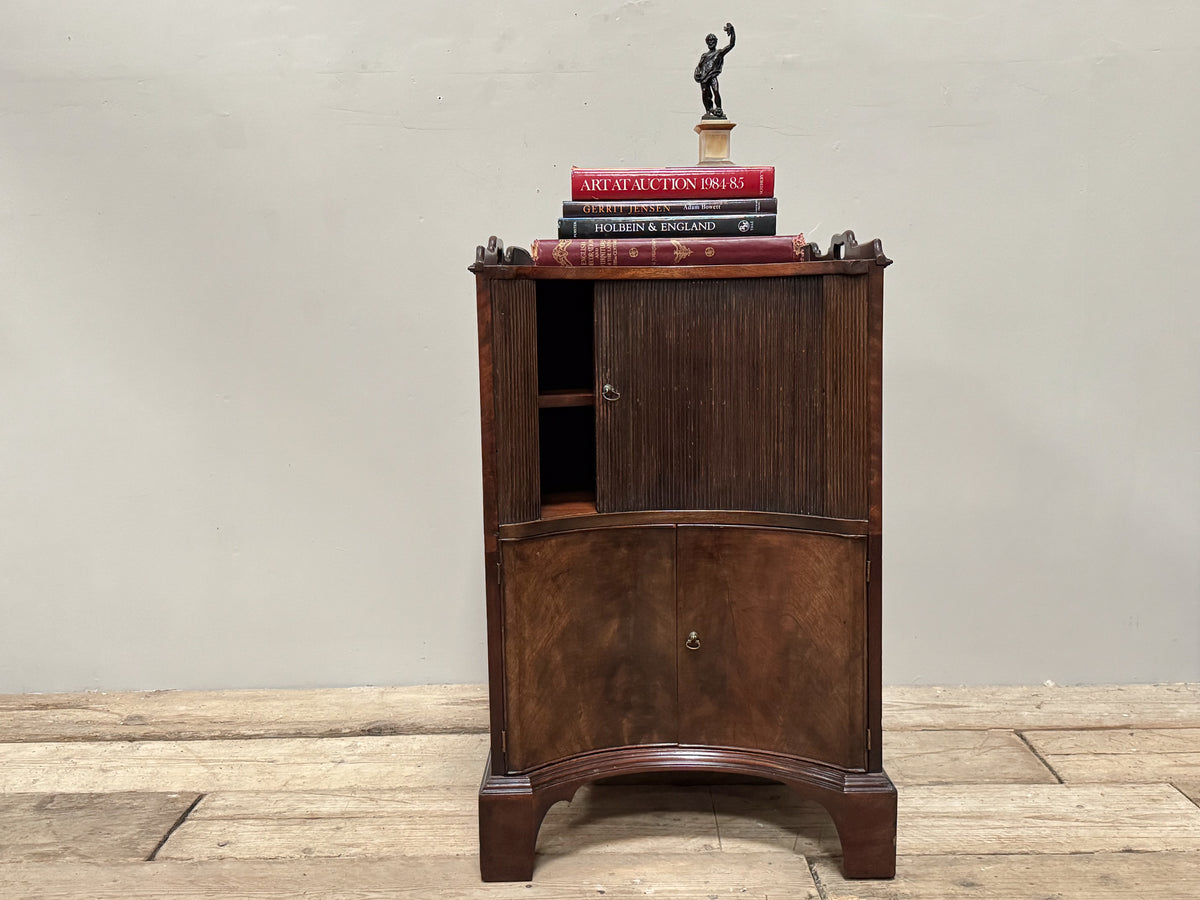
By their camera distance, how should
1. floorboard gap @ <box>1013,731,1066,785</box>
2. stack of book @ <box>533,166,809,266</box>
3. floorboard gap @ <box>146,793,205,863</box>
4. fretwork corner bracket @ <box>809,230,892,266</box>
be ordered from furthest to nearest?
1. floorboard gap @ <box>1013,731,1066,785</box>
2. floorboard gap @ <box>146,793,205,863</box>
3. stack of book @ <box>533,166,809,266</box>
4. fretwork corner bracket @ <box>809,230,892,266</box>

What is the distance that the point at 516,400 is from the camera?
1742 millimetres

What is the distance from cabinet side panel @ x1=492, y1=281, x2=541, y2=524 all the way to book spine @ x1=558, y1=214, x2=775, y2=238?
187 mm

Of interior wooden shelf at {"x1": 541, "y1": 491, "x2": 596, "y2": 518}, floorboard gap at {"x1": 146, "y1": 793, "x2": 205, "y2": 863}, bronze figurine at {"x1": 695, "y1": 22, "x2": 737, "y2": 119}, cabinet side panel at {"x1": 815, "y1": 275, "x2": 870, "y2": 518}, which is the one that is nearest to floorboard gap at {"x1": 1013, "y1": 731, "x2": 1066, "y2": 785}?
cabinet side panel at {"x1": 815, "y1": 275, "x2": 870, "y2": 518}

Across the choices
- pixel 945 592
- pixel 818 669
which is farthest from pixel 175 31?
pixel 945 592

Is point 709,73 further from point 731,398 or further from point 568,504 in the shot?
point 568,504

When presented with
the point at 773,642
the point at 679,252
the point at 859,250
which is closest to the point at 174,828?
the point at 773,642

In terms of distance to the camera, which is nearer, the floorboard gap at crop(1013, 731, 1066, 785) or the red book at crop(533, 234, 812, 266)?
the red book at crop(533, 234, 812, 266)

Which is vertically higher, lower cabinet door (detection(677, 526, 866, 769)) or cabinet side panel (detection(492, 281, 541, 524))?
cabinet side panel (detection(492, 281, 541, 524))

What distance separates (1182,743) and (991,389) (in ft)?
3.06

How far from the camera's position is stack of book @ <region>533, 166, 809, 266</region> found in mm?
1769

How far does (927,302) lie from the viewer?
2.58 metres

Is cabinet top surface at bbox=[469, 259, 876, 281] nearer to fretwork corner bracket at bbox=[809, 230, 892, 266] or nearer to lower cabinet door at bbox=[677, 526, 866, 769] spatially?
fretwork corner bracket at bbox=[809, 230, 892, 266]

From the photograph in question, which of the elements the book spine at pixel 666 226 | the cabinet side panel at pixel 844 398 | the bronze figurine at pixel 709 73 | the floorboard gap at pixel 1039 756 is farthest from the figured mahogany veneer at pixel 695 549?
the floorboard gap at pixel 1039 756

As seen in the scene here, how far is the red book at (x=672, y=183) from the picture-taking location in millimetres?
1854
